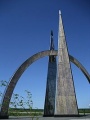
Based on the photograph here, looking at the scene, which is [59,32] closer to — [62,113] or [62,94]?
[62,94]

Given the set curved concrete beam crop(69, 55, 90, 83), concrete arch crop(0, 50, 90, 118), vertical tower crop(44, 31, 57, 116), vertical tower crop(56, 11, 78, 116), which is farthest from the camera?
curved concrete beam crop(69, 55, 90, 83)

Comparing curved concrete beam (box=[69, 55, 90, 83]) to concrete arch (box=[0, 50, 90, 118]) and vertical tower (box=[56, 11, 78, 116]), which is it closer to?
concrete arch (box=[0, 50, 90, 118])

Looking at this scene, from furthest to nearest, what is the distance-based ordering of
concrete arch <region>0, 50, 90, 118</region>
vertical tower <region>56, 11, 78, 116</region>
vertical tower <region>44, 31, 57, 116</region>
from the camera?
vertical tower <region>44, 31, 57, 116</region>
concrete arch <region>0, 50, 90, 118</region>
vertical tower <region>56, 11, 78, 116</region>

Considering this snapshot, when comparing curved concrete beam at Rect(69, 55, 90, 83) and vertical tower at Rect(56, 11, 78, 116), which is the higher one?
curved concrete beam at Rect(69, 55, 90, 83)

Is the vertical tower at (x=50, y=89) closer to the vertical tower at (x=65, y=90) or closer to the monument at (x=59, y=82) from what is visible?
the monument at (x=59, y=82)

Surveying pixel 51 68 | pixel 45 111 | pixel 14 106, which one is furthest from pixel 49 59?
pixel 14 106

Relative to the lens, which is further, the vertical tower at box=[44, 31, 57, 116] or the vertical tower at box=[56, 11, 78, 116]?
the vertical tower at box=[44, 31, 57, 116]

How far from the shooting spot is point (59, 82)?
88.2 feet

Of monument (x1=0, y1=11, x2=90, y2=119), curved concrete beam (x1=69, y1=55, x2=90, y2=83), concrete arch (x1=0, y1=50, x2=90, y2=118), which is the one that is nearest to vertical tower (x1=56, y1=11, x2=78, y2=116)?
monument (x1=0, y1=11, x2=90, y2=119)

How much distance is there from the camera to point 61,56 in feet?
92.7

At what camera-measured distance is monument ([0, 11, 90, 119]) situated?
26172 millimetres

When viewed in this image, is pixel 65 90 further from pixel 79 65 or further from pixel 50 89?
pixel 79 65

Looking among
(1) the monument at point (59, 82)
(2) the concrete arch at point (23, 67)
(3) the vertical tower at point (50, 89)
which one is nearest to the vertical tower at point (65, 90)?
(1) the monument at point (59, 82)

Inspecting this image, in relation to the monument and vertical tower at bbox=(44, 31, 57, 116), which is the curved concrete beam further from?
vertical tower at bbox=(44, 31, 57, 116)
